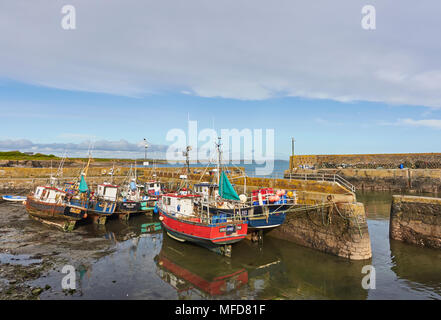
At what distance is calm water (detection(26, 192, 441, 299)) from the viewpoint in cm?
1270

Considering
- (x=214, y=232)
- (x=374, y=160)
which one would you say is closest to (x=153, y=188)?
(x=214, y=232)

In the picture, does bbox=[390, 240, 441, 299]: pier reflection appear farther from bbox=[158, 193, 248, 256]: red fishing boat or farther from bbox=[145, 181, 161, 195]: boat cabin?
bbox=[145, 181, 161, 195]: boat cabin

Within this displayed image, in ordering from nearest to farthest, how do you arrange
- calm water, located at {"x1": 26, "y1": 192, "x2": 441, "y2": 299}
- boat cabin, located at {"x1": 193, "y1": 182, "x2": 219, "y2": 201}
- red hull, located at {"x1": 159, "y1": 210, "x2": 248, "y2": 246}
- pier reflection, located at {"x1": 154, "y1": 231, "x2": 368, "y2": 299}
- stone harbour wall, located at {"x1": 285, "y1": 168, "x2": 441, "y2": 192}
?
calm water, located at {"x1": 26, "y1": 192, "x2": 441, "y2": 299}, pier reflection, located at {"x1": 154, "y1": 231, "x2": 368, "y2": 299}, red hull, located at {"x1": 159, "y1": 210, "x2": 248, "y2": 246}, boat cabin, located at {"x1": 193, "y1": 182, "x2": 219, "y2": 201}, stone harbour wall, located at {"x1": 285, "y1": 168, "x2": 441, "y2": 192}

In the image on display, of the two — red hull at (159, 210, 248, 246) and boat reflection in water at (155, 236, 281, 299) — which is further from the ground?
red hull at (159, 210, 248, 246)

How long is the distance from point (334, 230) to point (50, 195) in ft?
89.6

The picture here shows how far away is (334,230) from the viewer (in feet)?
55.6

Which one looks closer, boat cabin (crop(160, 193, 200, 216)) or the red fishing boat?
the red fishing boat

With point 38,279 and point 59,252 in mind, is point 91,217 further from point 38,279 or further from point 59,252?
point 38,279

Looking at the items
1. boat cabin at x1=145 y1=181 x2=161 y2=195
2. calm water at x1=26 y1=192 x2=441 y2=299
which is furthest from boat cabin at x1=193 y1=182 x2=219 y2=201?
boat cabin at x1=145 y1=181 x2=161 y2=195

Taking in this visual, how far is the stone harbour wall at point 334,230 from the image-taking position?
1584 centimetres

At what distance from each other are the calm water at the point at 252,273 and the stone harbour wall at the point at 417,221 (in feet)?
2.20

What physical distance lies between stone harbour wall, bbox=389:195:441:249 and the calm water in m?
0.67

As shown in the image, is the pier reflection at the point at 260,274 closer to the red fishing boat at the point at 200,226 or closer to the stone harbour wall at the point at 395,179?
the red fishing boat at the point at 200,226
